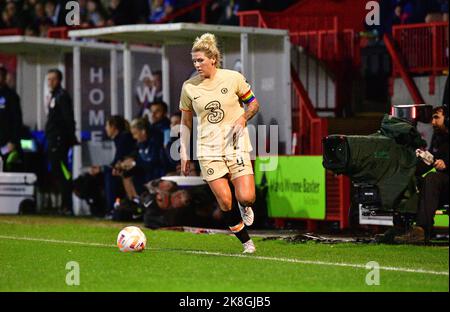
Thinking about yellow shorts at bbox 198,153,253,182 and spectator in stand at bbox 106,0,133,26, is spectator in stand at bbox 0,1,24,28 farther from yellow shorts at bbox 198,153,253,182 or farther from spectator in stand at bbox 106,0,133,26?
yellow shorts at bbox 198,153,253,182

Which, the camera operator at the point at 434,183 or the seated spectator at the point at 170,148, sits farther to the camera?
the seated spectator at the point at 170,148

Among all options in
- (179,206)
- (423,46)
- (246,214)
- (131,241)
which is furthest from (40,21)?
(246,214)

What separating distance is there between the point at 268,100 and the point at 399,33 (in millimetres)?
2294

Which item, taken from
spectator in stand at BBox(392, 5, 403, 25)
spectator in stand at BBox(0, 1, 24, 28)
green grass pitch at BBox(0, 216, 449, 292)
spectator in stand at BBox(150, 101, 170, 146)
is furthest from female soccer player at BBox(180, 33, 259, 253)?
spectator in stand at BBox(0, 1, 24, 28)

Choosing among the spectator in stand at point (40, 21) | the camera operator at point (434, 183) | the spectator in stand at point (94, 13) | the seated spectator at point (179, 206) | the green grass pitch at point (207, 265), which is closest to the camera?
the green grass pitch at point (207, 265)

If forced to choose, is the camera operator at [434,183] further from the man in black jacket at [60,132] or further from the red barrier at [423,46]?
the man in black jacket at [60,132]

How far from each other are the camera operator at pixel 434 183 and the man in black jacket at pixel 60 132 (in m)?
8.02

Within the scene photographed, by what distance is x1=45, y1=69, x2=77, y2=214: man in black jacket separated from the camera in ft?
64.6

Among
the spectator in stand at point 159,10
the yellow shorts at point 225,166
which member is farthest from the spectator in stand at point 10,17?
the yellow shorts at point 225,166

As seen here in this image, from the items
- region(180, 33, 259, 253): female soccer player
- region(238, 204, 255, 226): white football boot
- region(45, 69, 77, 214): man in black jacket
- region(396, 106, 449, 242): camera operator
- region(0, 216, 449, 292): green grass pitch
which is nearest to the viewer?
region(0, 216, 449, 292): green grass pitch

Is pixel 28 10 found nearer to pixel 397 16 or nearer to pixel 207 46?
pixel 397 16

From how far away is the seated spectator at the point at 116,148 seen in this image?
61.3 ft

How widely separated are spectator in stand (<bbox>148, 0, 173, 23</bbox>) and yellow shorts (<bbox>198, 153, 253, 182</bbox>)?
11373mm
